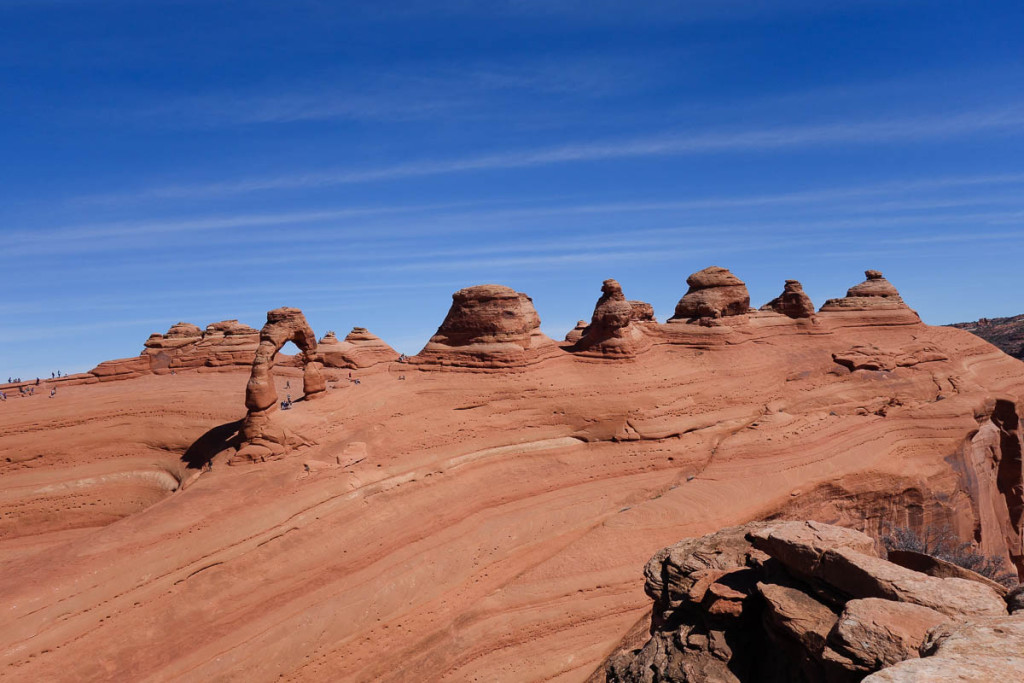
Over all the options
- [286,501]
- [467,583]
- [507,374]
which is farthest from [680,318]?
[286,501]

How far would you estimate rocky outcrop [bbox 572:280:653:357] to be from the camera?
2170 centimetres

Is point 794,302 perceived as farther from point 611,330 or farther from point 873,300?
point 611,330

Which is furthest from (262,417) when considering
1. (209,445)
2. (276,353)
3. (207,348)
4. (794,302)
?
(794,302)

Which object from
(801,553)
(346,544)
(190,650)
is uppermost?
(801,553)

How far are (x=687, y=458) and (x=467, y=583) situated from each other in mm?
8107

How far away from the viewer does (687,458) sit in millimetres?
19641

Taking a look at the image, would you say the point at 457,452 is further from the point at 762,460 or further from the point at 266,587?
the point at 762,460

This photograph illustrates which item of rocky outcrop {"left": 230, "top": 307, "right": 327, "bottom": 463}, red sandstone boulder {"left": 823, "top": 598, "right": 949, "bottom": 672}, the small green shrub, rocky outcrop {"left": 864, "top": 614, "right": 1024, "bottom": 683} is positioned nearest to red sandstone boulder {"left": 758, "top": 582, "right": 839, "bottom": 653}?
red sandstone boulder {"left": 823, "top": 598, "right": 949, "bottom": 672}

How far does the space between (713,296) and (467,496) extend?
14316 millimetres

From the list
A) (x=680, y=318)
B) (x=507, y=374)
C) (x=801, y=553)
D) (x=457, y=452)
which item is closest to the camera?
(x=801, y=553)

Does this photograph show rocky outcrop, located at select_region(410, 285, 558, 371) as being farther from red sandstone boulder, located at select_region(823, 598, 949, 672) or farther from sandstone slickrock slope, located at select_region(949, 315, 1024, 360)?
sandstone slickrock slope, located at select_region(949, 315, 1024, 360)

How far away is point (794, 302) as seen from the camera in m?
28.2

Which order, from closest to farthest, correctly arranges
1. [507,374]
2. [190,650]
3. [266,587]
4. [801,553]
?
[801,553] < [190,650] < [266,587] < [507,374]

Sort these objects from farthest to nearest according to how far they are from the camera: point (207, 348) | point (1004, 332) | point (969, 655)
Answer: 1. point (1004, 332)
2. point (207, 348)
3. point (969, 655)
